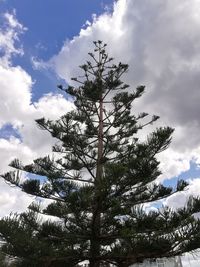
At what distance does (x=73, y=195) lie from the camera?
7480 millimetres

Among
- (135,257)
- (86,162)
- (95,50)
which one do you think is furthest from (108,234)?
(95,50)

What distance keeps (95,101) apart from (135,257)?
4386 millimetres

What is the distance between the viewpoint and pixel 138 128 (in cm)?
1109

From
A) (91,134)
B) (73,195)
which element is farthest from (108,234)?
(91,134)

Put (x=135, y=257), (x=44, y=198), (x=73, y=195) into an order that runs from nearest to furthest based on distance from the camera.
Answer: (x=73, y=195), (x=135, y=257), (x=44, y=198)

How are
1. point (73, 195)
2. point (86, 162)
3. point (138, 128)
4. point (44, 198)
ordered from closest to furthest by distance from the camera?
point (73, 195)
point (44, 198)
point (86, 162)
point (138, 128)

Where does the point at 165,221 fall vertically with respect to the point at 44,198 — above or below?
below

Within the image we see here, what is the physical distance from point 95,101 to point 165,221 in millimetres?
4162

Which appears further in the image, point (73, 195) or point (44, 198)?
point (44, 198)

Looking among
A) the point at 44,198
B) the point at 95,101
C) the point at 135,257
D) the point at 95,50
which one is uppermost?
the point at 95,50

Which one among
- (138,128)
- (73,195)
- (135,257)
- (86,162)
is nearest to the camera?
(73,195)

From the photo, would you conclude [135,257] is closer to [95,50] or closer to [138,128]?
[138,128]

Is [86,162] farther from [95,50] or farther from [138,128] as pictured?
[95,50]

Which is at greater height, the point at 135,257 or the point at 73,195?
the point at 73,195
